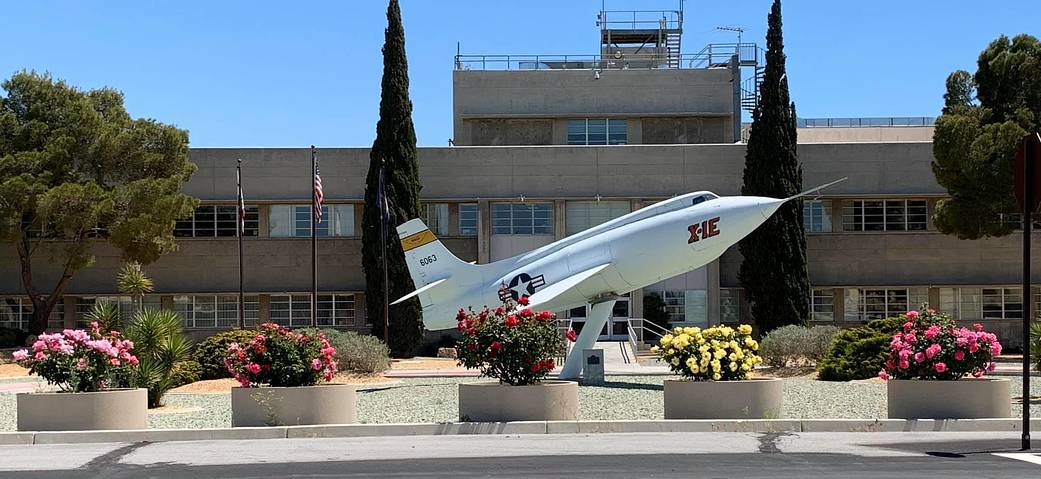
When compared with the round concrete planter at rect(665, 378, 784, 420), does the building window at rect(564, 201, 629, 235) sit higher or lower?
higher

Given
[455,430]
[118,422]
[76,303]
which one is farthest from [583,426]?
[76,303]

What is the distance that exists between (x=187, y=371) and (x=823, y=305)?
25856 mm

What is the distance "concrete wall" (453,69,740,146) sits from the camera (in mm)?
49719

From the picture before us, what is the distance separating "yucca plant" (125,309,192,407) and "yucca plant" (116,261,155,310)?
20.0 m

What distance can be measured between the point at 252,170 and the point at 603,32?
1830 centimetres

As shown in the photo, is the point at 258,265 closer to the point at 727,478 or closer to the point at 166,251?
the point at 166,251

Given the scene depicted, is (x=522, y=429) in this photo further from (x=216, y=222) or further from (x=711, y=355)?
(x=216, y=222)

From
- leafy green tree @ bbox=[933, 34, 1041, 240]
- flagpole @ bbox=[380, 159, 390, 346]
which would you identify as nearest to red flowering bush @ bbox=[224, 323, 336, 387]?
flagpole @ bbox=[380, 159, 390, 346]

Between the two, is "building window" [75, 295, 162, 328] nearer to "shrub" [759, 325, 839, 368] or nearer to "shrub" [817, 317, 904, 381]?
"shrub" [759, 325, 839, 368]

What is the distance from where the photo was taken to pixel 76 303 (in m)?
46.8

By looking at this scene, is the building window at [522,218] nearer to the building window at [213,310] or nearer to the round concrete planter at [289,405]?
the building window at [213,310]

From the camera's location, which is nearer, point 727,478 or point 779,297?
point 727,478

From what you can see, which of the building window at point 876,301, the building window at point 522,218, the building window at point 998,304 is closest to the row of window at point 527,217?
the building window at point 522,218

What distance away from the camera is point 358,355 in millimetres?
31484
